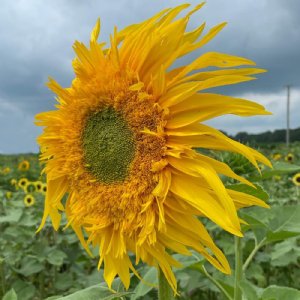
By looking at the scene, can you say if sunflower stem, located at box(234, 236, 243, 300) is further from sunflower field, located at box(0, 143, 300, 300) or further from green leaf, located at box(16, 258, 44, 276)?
green leaf, located at box(16, 258, 44, 276)

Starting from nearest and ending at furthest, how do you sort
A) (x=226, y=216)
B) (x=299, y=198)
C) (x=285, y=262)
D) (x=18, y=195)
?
(x=226, y=216)
(x=285, y=262)
(x=299, y=198)
(x=18, y=195)

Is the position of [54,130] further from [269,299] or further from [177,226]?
[269,299]

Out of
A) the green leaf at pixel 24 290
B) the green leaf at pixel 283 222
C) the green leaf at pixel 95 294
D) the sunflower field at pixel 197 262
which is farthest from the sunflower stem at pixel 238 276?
the green leaf at pixel 24 290

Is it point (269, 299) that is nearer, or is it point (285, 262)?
point (269, 299)

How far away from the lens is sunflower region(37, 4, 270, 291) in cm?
133

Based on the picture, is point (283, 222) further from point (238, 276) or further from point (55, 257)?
point (55, 257)

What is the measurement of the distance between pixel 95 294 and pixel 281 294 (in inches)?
23.0

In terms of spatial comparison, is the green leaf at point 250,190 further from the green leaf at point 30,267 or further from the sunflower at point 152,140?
the green leaf at point 30,267

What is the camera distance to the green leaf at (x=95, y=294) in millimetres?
1549

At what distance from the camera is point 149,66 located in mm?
1396

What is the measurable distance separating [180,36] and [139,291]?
2.69 feet

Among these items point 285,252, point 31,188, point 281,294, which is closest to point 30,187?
point 31,188

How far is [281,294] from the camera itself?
1694mm

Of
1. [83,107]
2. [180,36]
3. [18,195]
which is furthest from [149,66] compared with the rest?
[18,195]
